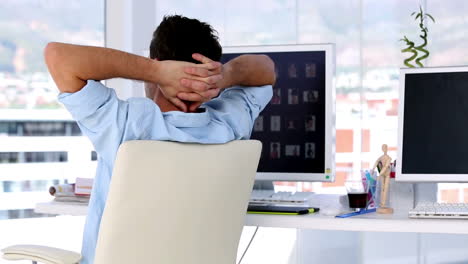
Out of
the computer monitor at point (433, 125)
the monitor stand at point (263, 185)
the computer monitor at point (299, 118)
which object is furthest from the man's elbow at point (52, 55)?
the monitor stand at point (263, 185)

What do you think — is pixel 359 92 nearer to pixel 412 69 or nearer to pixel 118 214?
pixel 412 69

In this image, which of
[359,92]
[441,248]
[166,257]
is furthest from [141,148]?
[359,92]

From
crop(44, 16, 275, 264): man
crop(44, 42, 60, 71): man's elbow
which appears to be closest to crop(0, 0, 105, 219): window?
crop(44, 16, 275, 264): man

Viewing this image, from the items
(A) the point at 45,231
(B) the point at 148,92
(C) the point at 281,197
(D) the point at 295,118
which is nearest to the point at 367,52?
(A) the point at 45,231

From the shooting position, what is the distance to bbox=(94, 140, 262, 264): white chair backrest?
1540mm

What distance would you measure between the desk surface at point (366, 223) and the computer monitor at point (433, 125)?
0.25 meters

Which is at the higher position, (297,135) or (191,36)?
(191,36)

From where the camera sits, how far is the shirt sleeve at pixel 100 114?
1611 millimetres

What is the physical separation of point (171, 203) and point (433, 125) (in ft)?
4.10

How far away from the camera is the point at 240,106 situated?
2.07 m

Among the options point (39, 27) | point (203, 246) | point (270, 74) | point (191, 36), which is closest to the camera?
point (203, 246)

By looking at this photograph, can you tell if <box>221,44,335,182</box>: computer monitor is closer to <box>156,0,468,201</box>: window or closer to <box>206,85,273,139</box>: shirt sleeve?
<box>206,85,273,139</box>: shirt sleeve

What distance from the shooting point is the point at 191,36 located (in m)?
1.83

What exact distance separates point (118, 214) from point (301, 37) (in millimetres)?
3934
